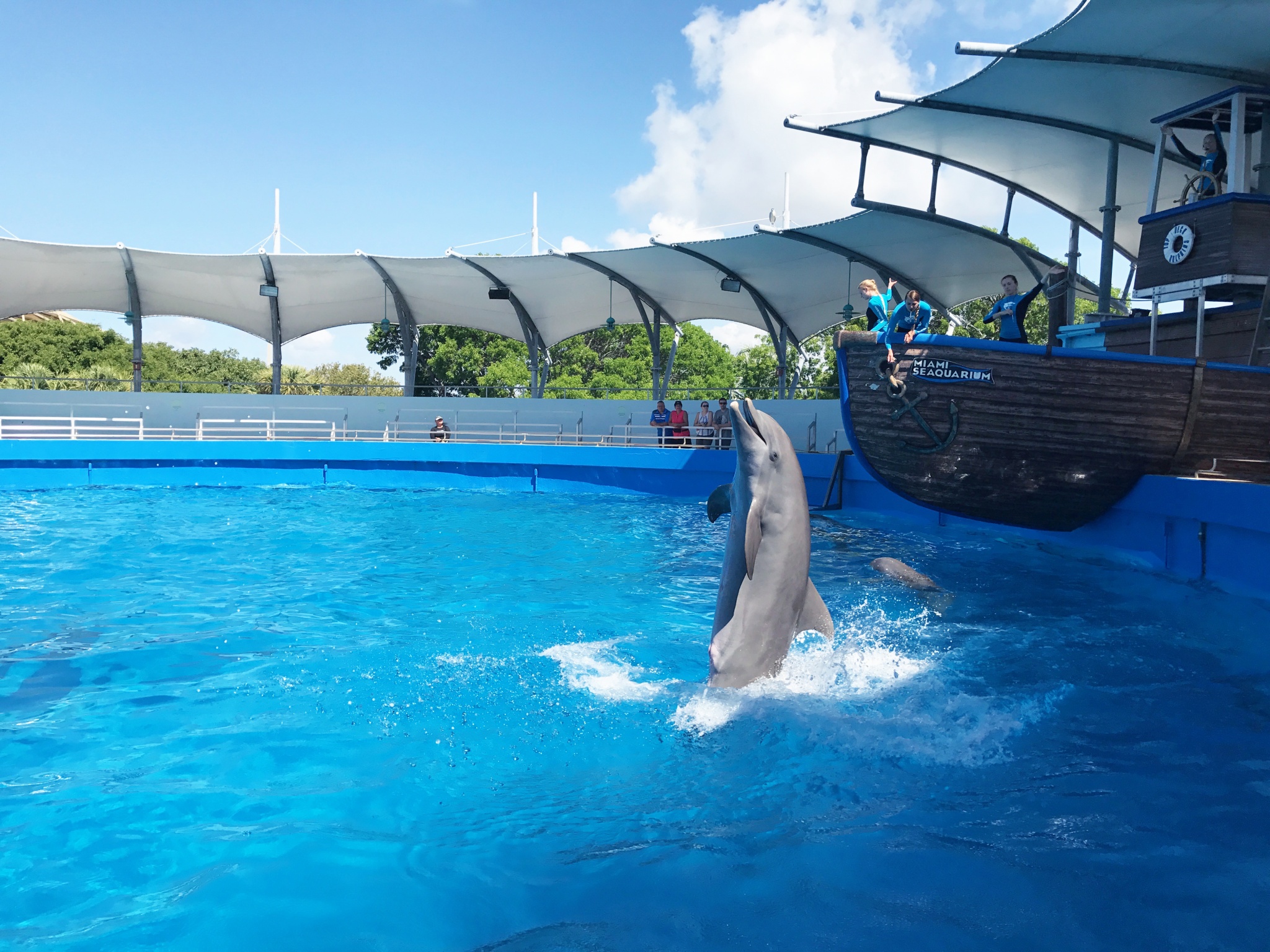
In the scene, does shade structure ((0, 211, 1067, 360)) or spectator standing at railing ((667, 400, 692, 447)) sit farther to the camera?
spectator standing at railing ((667, 400, 692, 447))

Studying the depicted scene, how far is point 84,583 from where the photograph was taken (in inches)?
324

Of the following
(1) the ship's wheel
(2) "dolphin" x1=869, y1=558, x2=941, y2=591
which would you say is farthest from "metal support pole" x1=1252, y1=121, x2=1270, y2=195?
(2) "dolphin" x1=869, y1=558, x2=941, y2=591

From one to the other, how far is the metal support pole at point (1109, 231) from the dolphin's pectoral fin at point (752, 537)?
1139cm

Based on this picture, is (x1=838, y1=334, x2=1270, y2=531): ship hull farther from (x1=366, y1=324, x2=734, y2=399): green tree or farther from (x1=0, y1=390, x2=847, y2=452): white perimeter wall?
(x1=366, y1=324, x2=734, y2=399): green tree

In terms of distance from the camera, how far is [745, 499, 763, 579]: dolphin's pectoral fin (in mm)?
4246

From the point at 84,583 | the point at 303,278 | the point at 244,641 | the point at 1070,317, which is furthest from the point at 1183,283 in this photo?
the point at 303,278

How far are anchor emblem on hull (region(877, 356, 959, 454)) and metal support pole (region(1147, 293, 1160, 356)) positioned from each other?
2.81 meters

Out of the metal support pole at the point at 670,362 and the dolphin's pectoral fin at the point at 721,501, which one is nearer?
the dolphin's pectoral fin at the point at 721,501

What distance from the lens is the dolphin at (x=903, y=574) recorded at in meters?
8.47

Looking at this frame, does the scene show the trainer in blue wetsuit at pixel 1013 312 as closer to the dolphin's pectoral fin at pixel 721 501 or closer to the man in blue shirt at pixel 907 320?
the man in blue shirt at pixel 907 320

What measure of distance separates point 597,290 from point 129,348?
32.5 metres

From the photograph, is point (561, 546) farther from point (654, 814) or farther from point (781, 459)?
point (654, 814)

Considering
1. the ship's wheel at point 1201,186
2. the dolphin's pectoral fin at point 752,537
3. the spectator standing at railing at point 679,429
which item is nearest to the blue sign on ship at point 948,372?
the ship's wheel at point 1201,186

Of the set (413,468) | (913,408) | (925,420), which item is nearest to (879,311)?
(913,408)
